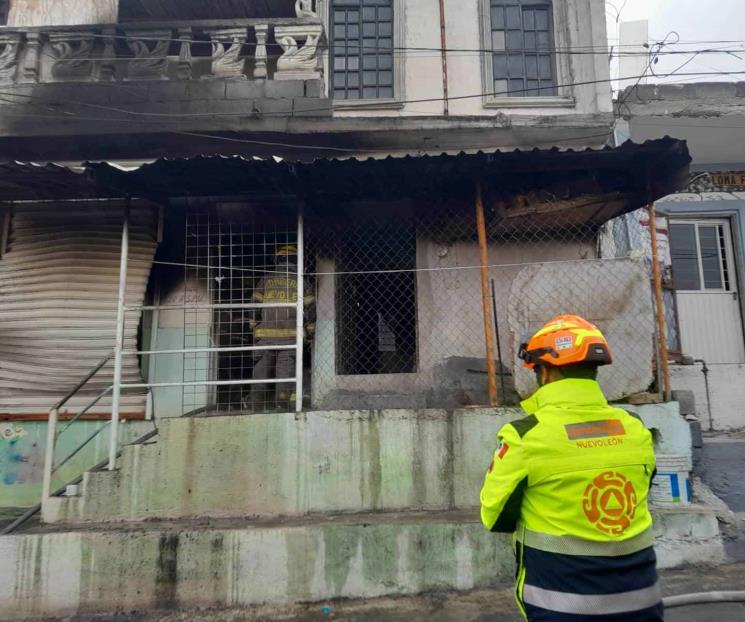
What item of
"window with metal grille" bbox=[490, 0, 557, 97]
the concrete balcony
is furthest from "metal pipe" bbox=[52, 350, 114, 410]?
"window with metal grille" bbox=[490, 0, 557, 97]

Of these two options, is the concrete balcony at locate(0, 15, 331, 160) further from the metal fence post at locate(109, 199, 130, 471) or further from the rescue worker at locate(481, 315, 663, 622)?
the rescue worker at locate(481, 315, 663, 622)

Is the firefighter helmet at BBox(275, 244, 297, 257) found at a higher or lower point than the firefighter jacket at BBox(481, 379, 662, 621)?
higher

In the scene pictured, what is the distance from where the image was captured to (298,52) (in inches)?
262

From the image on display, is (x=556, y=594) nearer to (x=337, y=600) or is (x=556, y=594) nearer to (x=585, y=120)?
(x=337, y=600)

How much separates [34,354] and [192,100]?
11.8ft

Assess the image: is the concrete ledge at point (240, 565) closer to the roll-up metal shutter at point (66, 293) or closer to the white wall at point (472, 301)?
the white wall at point (472, 301)

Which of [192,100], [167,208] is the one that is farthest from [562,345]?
[192,100]

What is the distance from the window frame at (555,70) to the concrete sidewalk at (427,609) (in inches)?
220

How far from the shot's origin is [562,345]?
194 centimetres

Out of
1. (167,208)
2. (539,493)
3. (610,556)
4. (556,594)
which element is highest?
(167,208)

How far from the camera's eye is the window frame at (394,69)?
6.88 meters

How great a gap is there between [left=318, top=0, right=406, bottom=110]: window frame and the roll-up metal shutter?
9.86 feet

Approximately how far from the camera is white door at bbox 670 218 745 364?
307 inches

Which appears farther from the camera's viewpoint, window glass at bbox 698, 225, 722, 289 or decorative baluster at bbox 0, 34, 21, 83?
window glass at bbox 698, 225, 722, 289
